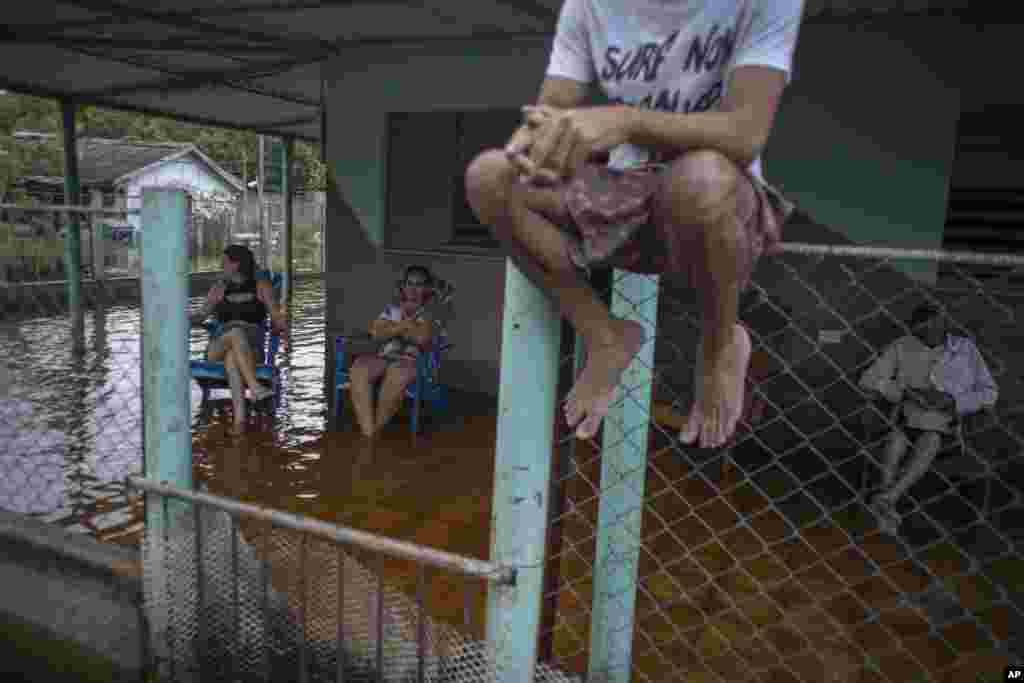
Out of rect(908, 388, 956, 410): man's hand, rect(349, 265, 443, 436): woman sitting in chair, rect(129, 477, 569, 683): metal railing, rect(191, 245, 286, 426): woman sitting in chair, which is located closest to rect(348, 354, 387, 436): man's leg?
rect(349, 265, 443, 436): woman sitting in chair

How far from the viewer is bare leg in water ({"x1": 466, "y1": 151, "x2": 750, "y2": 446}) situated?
89 cm

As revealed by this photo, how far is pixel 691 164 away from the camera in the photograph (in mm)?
884

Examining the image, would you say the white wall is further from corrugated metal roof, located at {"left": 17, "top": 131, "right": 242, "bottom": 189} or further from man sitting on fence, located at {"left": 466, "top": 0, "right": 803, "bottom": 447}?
man sitting on fence, located at {"left": 466, "top": 0, "right": 803, "bottom": 447}

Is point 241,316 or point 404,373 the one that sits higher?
point 241,316

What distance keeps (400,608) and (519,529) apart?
0.89m

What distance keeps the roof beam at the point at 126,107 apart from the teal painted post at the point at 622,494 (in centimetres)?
717

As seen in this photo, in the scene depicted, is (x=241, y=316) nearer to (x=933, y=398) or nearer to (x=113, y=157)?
(x=933, y=398)

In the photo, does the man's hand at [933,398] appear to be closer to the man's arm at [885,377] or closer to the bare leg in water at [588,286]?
the man's arm at [885,377]

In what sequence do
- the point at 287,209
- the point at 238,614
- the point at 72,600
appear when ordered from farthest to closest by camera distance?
the point at 287,209 → the point at 72,600 → the point at 238,614

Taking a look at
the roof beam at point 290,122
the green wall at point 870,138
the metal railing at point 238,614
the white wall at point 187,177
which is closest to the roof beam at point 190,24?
the roof beam at point 290,122

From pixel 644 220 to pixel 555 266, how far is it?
16 cm

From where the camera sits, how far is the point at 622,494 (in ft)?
5.17

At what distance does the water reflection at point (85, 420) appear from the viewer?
3.71 meters

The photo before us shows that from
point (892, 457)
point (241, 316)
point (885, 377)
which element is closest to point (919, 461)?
point (892, 457)
